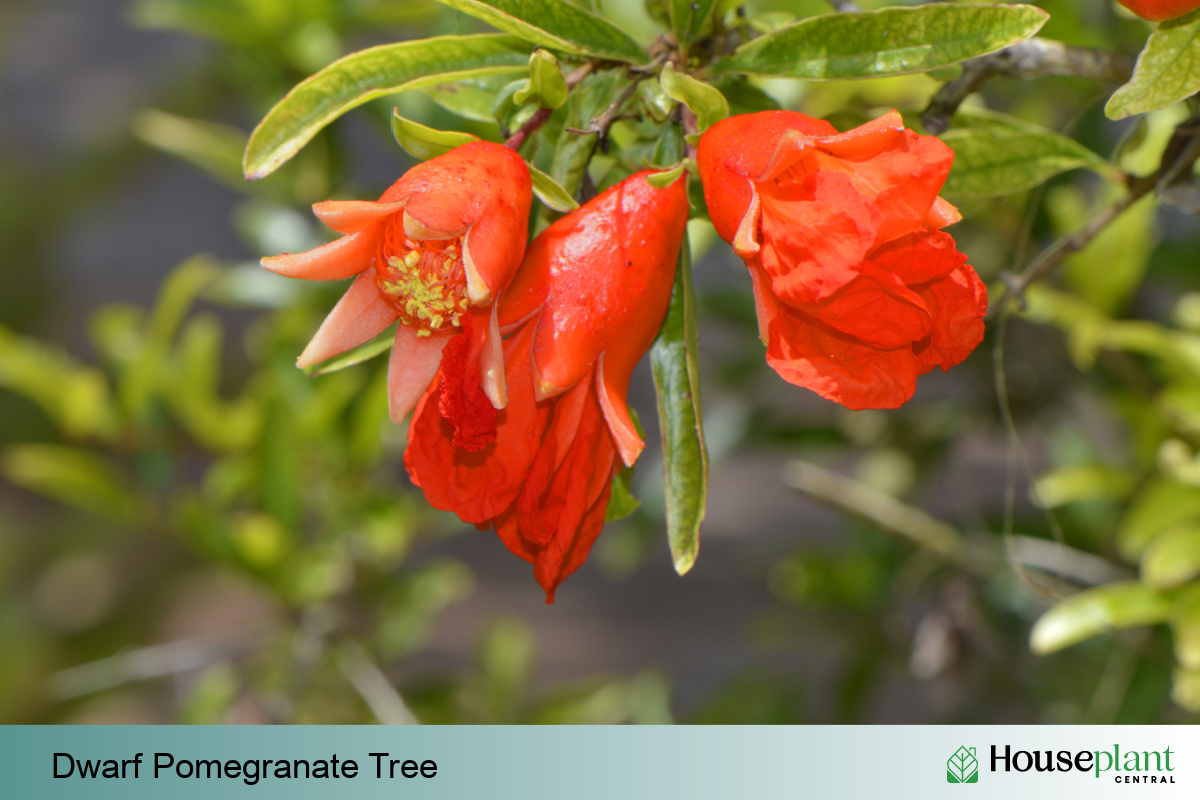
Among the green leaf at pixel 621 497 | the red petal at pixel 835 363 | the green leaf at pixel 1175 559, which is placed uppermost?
the red petal at pixel 835 363

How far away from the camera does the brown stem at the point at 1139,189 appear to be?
21.2 inches

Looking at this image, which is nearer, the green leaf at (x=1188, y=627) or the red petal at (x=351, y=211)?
the red petal at (x=351, y=211)

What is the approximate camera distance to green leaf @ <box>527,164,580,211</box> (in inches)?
18.0

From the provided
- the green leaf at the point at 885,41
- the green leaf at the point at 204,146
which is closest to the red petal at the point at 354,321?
the green leaf at the point at 885,41

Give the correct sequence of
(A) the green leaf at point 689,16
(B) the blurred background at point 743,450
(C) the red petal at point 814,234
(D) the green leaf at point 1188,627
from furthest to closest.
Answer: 1. (B) the blurred background at point 743,450
2. (D) the green leaf at point 1188,627
3. (A) the green leaf at point 689,16
4. (C) the red petal at point 814,234

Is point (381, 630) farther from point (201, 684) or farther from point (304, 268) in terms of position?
point (304, 268)

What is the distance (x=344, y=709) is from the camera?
1.14 metres

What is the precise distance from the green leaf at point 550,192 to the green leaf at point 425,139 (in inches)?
1.4

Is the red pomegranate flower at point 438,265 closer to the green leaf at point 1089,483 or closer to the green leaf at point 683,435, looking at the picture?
the green leaf at point 683,435

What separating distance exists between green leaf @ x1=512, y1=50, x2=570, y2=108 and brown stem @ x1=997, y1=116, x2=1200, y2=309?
1.03 feet

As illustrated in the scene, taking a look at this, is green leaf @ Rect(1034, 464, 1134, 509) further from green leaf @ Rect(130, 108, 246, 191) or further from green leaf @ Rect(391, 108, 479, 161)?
green leaf @ Rect(130, 108, 246, 191)

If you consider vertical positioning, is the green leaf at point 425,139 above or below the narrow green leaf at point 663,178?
above

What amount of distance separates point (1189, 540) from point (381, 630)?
848mm

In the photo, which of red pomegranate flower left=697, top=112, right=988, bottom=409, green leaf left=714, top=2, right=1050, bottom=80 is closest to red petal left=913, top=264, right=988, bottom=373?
red pomegranate flower left=697, top=112, right=988, bottom=409
